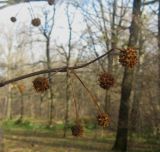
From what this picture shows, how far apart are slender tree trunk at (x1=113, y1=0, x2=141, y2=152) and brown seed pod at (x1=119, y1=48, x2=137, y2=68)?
18571 millimetres

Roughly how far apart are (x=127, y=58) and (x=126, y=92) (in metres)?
19.1

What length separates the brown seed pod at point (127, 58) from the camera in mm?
1986

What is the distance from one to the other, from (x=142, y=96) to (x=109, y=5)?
722 cm

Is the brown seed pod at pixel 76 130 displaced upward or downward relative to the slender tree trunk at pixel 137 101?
downward

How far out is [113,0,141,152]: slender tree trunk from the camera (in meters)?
20.6

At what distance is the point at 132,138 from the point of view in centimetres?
2350

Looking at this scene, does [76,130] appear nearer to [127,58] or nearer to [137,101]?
[127,58]

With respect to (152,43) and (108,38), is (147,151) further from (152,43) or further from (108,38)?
(108,38)

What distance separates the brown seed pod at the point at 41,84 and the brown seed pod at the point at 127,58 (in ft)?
1.17

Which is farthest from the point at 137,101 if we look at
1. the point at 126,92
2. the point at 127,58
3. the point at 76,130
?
the point at 127,58

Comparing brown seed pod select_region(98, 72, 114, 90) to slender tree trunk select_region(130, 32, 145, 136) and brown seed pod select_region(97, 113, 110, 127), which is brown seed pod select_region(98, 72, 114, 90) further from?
slender tree trunk select_region(130, 32, 145, 136)

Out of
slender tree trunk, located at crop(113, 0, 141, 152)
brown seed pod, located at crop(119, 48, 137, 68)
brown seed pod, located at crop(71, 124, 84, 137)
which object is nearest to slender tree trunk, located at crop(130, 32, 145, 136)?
slender tree trunk, located at crop(113, 0, 141, 152)

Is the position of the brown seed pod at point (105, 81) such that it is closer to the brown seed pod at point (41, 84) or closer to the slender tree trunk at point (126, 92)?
the brown seed pod at point (41, 84)

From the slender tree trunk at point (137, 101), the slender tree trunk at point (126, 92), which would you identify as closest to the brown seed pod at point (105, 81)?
the slender tree trunk at point (126, 92)
